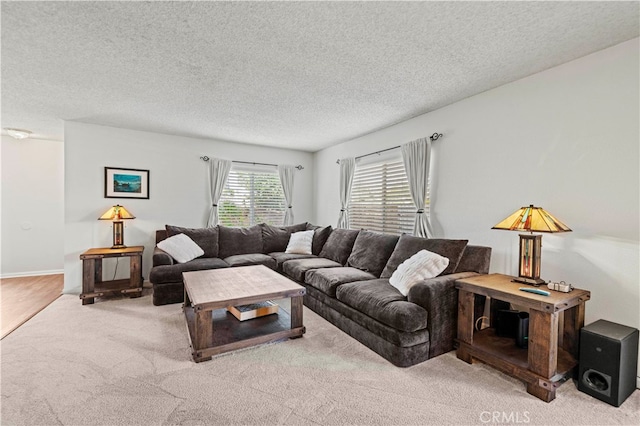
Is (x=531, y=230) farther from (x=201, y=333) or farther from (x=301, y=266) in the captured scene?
(x=201, y=333)

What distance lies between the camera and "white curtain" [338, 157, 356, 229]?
512 centimetres

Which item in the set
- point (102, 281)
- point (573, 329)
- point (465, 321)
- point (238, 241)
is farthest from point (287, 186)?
point (573, 329)

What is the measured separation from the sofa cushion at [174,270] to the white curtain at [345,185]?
224 cm

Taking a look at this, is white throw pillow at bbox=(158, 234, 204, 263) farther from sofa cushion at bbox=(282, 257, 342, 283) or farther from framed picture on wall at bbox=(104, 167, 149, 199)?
sofa cushion at bbox=(282, 257, 342, 283)

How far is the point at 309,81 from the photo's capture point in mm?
2854

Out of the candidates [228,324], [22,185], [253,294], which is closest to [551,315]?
[253,294]

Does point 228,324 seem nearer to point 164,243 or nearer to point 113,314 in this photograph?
point 113,314

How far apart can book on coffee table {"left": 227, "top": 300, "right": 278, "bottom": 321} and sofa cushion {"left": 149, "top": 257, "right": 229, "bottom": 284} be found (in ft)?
3.65

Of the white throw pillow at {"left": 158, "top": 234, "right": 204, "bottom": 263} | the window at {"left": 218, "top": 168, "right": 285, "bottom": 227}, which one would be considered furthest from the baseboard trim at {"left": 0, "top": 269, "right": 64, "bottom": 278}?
the window at {"left": 218, "top": 168, "right": 285, "bottom": 227}

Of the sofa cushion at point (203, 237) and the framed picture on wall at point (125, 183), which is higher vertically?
the framed picture on wall at point (125, 183)

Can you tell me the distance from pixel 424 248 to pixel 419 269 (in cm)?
44

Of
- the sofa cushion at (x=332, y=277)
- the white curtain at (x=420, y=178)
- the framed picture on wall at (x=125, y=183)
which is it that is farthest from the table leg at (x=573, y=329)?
the framed picture on wall at (x=125, y=183)

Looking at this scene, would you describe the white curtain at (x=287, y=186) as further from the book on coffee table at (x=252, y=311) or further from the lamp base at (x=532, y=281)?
the lamp base at (x=532, y=281)

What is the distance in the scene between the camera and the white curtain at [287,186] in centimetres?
593
